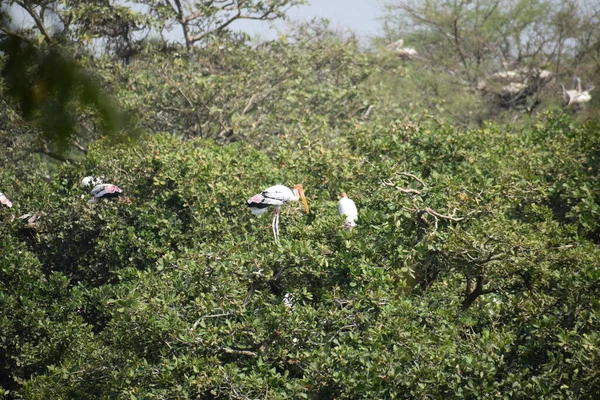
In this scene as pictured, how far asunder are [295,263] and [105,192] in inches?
146

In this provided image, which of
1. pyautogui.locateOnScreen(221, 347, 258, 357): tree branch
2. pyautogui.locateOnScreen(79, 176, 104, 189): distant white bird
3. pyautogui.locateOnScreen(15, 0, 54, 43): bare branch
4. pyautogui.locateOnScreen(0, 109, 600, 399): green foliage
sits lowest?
pyautogui.locateOnScreen(221, 347, 258, 357): tree branch

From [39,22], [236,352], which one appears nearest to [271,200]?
[236,352]

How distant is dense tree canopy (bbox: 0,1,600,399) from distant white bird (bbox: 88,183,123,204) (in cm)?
13

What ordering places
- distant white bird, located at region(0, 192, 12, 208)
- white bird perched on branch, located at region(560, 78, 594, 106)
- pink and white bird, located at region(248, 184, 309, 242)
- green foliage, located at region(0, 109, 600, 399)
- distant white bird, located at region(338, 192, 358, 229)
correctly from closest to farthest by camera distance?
1. green foliage, located at region(0, 109, 600, 399)
2. pink and white bird, located at region(248, 184, 309, 242)
3. distant white bird, located at region(338, 192, 358, 229)
4. distant white bird, located at region(0, 192, 12, 208)
5. white bird perched on branch, located at region(560, 78, 594, 106)

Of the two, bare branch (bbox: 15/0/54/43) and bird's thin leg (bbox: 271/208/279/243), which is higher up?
bare branch (bbox: 15/0/54/43)

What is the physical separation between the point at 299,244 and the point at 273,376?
1.16 metres

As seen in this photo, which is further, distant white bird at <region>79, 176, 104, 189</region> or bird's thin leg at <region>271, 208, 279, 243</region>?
distant white bird at <region>79, 176, 104, 189</region>

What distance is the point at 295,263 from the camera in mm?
7145

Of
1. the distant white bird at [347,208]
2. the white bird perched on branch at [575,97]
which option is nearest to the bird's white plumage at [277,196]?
the distant white bird at [347,208]

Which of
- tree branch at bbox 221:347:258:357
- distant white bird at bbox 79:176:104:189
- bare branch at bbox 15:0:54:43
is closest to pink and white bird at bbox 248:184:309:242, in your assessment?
distant white bird at bbox 79:176:104:189

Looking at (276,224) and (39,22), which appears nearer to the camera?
(276,224)

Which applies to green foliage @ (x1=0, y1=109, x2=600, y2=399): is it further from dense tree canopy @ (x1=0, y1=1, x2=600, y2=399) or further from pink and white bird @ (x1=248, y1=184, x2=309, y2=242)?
pink and white bird @ (x1=248, y1=184, x2=309, y2=242)

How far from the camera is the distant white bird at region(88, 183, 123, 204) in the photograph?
10156mm

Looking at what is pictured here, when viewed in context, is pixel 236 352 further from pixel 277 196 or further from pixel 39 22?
pixel 39 22
